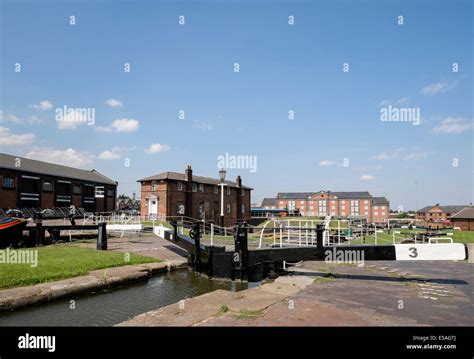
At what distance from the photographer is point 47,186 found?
39500 millimetres

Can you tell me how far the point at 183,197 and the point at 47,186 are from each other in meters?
18.2

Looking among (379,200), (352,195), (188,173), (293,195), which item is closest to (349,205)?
(352,195)

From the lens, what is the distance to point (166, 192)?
121 feet

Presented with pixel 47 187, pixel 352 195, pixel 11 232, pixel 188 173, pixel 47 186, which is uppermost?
pixel 188 173

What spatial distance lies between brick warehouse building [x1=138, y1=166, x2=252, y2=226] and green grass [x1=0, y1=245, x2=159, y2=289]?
21.0m

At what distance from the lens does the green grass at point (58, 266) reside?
7.93 meters

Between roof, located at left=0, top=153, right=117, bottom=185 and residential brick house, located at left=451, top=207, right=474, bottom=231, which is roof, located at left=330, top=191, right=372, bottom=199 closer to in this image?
residential brick house, located at left=451, top=207, right=474, bottom=231

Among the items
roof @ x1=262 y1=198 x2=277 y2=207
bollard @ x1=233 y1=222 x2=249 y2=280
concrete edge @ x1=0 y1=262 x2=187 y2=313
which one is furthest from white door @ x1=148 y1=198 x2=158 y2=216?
roof @ x1=262 y1=198 x2=277 y2=207

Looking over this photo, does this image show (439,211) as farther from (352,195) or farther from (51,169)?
(51,169)

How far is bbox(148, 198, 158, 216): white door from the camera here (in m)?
37.7
